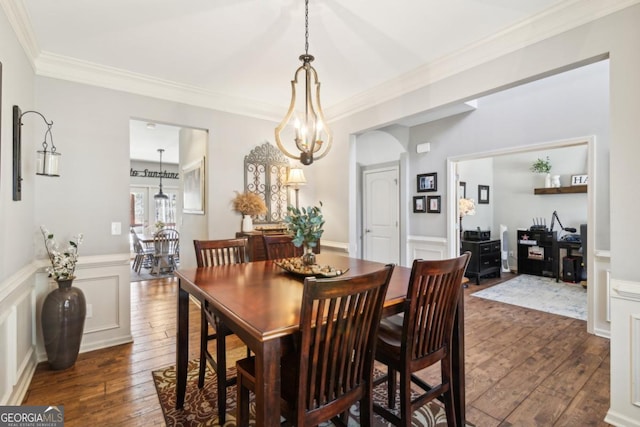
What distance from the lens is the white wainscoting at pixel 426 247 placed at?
4.55 meters

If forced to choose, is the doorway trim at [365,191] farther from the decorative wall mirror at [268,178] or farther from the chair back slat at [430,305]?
the chair back slat at [430,305]

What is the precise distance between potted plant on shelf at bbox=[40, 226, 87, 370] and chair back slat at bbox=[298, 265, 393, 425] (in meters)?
2.45

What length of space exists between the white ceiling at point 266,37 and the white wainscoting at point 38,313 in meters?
1.74

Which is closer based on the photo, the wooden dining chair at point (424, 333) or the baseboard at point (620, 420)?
the wooden dining chair at point (424, 333)

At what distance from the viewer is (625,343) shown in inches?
71.9

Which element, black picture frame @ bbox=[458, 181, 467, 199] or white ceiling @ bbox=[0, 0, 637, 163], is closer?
white ceiling @ bbox=[0, 0, 637, 163]

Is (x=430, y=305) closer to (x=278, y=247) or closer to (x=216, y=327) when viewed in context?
(x=216, y=327)

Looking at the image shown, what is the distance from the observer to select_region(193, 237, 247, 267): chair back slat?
2424 millimetres

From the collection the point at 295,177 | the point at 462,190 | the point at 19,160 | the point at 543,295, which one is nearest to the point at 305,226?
the point at 295,177

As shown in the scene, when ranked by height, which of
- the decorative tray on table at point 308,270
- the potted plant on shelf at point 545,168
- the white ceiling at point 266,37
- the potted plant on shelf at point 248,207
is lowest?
the decorative tray on table at point 308,270

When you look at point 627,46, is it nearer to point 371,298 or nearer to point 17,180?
point 371,298

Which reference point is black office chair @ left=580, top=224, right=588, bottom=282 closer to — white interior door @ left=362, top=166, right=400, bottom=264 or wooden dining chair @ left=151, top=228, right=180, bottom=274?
white interior door @ left=362, top=166, right=400, bottom=264

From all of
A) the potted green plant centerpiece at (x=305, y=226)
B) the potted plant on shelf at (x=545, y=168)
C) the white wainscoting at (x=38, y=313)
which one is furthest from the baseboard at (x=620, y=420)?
the potted plant on shelf at (x=545, y=168)

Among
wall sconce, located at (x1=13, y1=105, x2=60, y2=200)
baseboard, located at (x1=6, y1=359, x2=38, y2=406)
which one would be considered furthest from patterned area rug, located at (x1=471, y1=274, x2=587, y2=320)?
wall sconce, located at (x1=13, y1=105, x2=60, y2=200)
